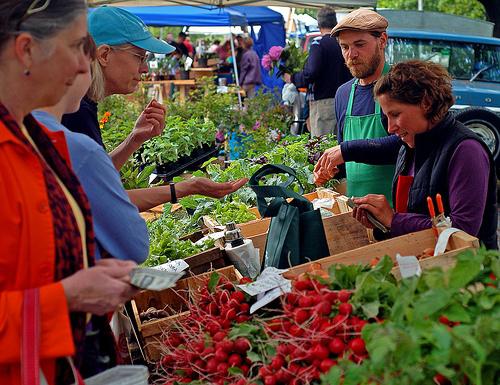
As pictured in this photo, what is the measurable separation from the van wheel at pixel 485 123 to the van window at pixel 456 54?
974 mm

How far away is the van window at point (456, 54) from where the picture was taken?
411 inches

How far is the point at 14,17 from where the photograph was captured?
158cm

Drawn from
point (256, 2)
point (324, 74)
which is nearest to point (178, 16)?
point (256, 2)

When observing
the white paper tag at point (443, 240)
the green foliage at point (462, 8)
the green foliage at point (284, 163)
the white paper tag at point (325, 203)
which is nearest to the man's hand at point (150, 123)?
the white paper tag at point (325, 203)

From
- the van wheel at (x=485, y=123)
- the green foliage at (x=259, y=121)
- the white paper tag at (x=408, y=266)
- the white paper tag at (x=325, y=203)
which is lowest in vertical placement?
the van wheel at (x=485, y=123)

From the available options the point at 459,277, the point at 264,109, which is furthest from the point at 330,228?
the point at 264,109

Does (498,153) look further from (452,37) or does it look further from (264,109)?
(264,109)

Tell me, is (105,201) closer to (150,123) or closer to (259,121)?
(150,123)

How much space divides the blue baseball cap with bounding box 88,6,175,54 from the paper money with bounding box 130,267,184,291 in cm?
164

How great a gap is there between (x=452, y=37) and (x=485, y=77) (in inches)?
31.4

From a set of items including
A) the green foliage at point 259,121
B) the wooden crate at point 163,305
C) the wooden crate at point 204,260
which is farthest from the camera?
the green foliage at point 259,121

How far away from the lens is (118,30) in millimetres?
3033

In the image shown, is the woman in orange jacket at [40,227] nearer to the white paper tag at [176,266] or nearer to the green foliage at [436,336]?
the green foliage at [436,336]

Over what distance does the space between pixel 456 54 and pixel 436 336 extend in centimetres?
974
